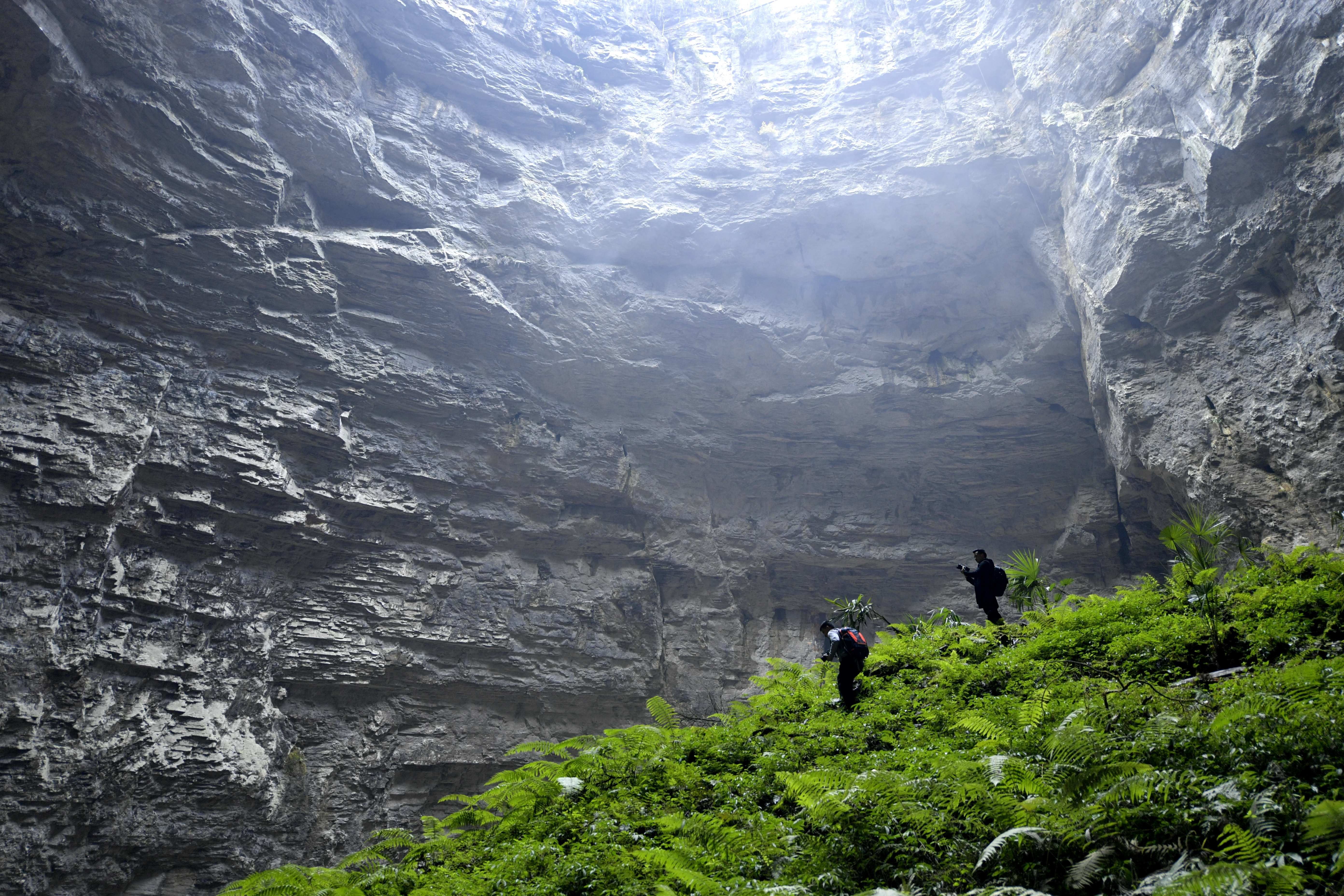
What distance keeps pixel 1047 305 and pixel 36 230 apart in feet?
82.6

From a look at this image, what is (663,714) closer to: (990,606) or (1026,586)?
(990,606)

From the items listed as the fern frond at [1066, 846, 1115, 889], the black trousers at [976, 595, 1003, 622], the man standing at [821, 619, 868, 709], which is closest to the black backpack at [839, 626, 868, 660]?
the man standing at [821, 619, 868, 709]

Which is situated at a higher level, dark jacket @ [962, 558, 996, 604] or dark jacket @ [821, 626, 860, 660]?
dark jacket @ [962, 558, 996, 604]

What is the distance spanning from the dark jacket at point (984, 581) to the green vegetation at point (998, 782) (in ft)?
6.60

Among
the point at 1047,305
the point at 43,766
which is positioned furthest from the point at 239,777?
the point at 1047,305

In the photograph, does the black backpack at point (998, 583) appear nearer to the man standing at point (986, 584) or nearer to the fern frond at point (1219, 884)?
the man standing at point (986, 584)

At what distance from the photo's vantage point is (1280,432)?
13258mm

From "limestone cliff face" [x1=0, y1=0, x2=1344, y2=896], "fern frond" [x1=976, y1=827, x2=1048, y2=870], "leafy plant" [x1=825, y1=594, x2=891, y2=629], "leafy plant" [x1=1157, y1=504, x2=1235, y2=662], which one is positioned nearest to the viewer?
"fern frond" [x1=976, y1=827, x2=1048, y2=870]

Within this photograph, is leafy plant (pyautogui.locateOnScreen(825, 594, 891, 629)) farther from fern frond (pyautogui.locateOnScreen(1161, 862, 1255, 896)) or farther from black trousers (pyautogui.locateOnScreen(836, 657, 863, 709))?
fern frond (pyautogui.locateOnScreen(1161, 862, 1255, 896))

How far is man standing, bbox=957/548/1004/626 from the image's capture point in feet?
30.5

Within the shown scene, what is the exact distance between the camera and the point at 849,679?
7020 millimetres

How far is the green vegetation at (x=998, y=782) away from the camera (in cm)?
282

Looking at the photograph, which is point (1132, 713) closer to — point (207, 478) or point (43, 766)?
point (43, 766)

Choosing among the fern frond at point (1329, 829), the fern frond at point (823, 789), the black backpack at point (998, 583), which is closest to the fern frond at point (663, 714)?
the fern frond at point (823, 789)
